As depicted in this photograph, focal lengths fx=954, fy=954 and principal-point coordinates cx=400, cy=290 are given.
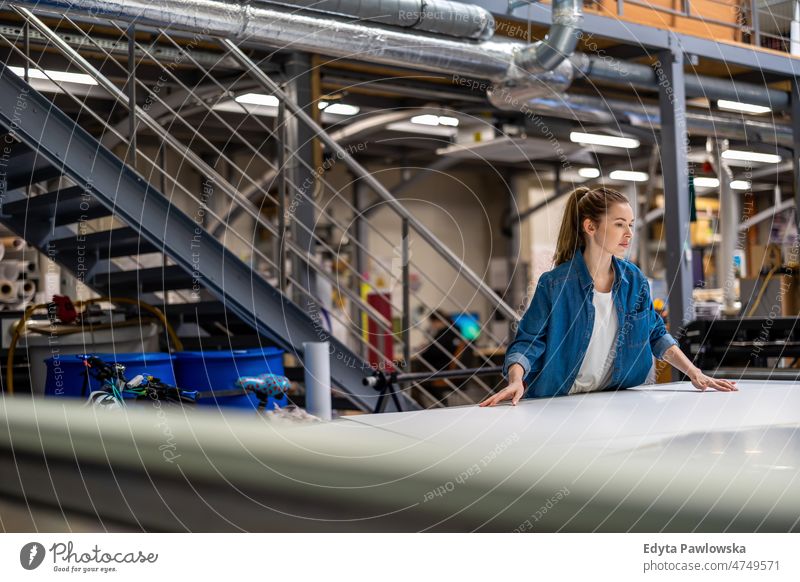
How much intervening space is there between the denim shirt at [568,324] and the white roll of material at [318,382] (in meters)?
0.61

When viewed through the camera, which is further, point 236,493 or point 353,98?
point 353,98

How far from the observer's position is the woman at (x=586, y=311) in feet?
7.31

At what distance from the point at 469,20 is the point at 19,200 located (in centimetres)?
248

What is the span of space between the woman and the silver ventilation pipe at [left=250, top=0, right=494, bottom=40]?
2.45 meters

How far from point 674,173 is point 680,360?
422cm

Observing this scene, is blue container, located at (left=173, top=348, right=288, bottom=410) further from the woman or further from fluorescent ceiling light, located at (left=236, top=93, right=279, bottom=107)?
fluorescent ceiling light, located at (left=236, top=93, right=279, bottom=107)

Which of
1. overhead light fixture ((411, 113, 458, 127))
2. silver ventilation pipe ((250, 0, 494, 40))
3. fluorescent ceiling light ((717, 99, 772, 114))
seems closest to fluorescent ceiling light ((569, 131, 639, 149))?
fluorescent ceiling light ((717, 99, 772, 114))

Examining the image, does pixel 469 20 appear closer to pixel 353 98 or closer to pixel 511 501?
pixel 353 98

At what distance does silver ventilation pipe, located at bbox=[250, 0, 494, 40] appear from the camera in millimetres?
4598
